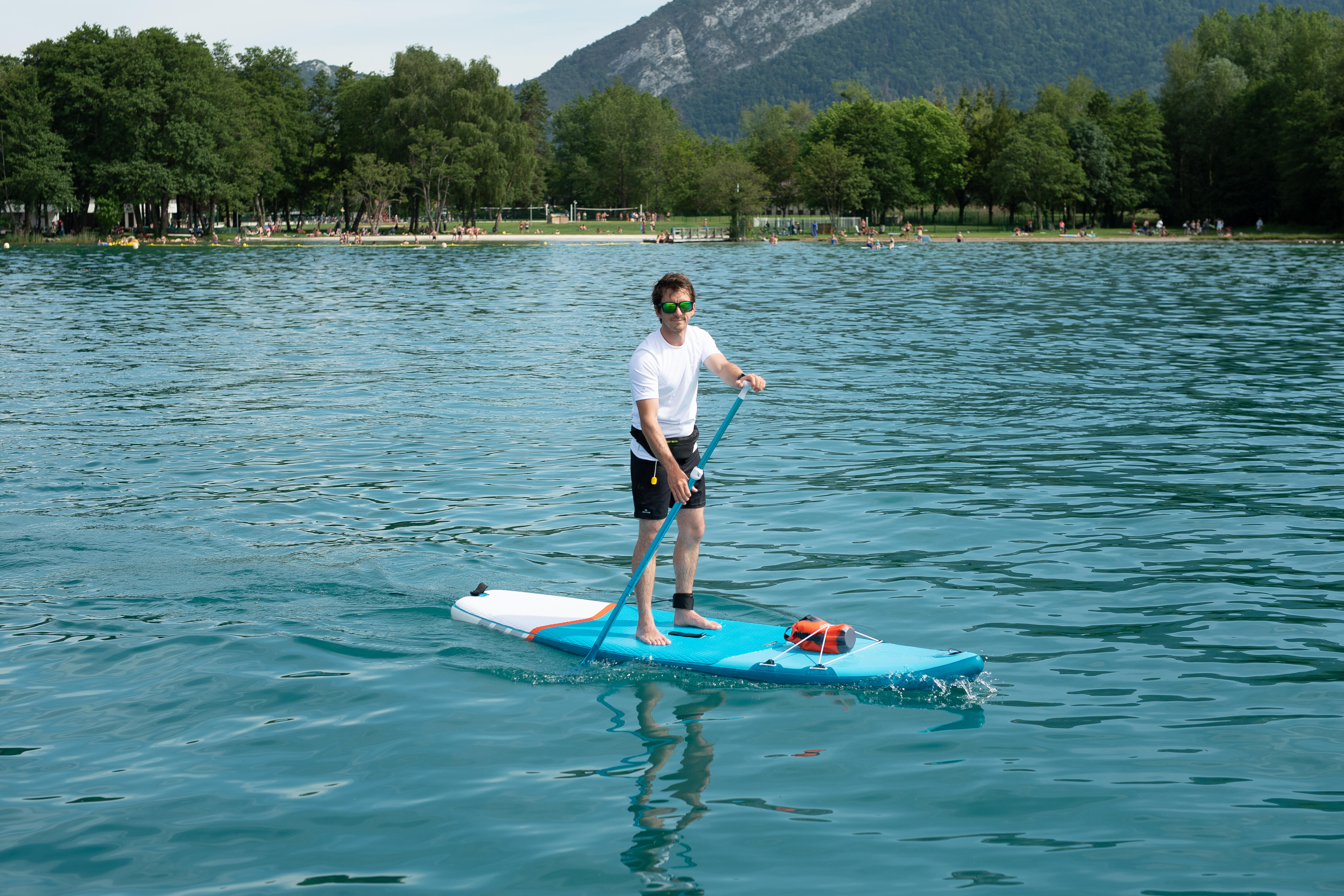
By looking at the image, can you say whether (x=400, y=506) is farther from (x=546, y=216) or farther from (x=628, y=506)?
(x=546, y=216)

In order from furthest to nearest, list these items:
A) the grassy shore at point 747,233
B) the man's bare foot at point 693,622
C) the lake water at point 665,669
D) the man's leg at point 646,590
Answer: the grassy shore at point 747,233
the man's bare foot at point 693,622
the man's leg at point 646,590
the lake water at point 665,669

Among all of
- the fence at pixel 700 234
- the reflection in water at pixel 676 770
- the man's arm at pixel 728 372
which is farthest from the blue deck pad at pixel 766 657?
the fence at pixel 700 234

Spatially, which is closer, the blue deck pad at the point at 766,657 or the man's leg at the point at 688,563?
the blue deck pad at the point at 766,657

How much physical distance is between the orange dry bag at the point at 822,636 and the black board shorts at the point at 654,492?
1.11 m

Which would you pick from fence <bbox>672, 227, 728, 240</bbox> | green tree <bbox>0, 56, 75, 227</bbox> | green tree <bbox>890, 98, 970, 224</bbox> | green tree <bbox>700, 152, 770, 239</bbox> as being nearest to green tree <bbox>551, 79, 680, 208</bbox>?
green tree <bbox>890, 98, 970, 224</bbox>

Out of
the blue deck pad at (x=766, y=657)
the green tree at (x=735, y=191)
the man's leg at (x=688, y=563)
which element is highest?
the green tree at (x=735, y=191)

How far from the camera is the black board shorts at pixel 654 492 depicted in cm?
815

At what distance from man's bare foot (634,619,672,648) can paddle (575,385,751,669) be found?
21 centimetres

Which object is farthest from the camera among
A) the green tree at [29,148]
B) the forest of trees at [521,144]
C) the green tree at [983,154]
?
the green tree at [983,154]

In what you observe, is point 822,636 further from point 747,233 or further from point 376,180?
point 747,233

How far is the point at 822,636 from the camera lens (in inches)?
314

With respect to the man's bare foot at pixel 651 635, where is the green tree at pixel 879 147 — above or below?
above

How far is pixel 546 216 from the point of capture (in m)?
154

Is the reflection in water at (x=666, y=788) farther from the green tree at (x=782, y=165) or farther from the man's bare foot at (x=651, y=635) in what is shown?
the green tree at (x=782, y=165)
